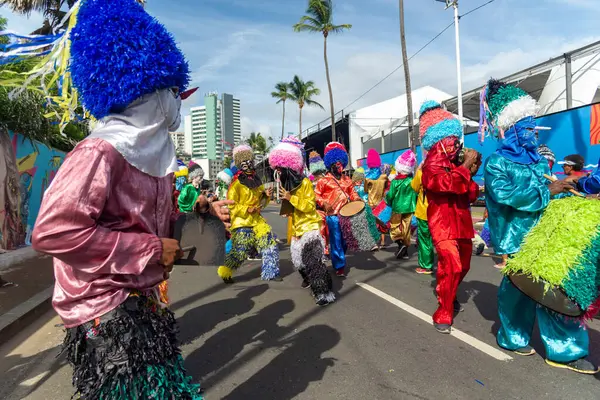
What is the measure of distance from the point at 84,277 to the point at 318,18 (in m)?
30.4

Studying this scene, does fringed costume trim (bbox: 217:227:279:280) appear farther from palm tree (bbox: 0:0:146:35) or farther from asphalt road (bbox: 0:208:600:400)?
palm tree (bbox: 0:0:146:35)

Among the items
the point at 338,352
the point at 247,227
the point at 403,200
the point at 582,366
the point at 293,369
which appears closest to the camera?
the point at 582,366

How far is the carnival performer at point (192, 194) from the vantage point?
344cm

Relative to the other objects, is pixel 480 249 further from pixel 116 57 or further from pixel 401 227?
pixel 116 57

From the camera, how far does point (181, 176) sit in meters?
7.66

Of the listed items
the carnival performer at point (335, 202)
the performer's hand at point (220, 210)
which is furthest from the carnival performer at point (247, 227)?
the performer's hand at point (220, 210)

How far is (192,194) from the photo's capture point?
5.26 meters

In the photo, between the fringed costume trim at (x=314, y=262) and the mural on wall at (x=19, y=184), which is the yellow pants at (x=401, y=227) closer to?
the fringed costume trim at (x=314, y=262)

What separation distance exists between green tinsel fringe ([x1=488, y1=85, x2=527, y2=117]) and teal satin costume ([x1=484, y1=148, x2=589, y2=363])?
49cm

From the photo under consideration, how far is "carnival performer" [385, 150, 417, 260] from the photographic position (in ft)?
24.1

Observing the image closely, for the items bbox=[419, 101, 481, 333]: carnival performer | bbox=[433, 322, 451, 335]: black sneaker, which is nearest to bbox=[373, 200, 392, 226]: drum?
bbox=[419, 101, 481, 333]: carnival performer

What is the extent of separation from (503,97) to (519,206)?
107 cm

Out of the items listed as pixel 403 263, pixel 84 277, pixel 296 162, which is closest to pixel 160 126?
pixel 84 277

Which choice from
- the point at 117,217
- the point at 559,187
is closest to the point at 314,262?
the point at 559,187
